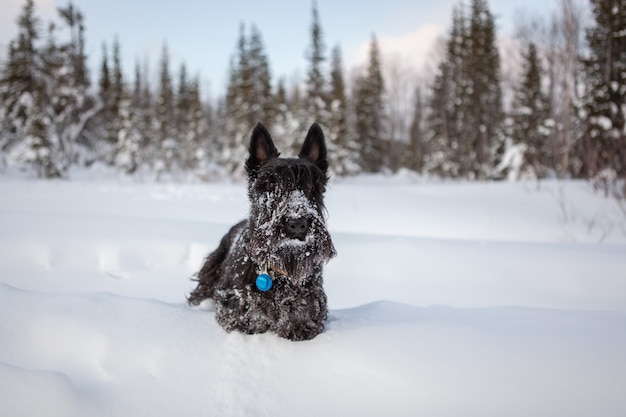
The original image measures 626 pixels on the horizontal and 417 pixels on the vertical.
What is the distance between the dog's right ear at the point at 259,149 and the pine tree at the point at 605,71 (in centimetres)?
1564

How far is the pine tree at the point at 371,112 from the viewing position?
142 ft

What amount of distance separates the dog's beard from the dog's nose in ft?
0.09

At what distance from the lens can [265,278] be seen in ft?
9.34

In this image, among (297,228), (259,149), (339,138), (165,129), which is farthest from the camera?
(165,129)

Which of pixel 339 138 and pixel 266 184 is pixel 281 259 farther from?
pixel 339 138

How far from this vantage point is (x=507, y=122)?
2989cm

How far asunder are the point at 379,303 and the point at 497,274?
2.57 m

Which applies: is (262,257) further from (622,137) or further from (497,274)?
(622,137)

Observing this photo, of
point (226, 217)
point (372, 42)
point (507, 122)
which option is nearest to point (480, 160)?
point (507, 122)

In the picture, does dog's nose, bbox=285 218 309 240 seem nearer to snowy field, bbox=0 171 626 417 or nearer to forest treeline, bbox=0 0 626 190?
snowy field, bbox=0 171 626 417

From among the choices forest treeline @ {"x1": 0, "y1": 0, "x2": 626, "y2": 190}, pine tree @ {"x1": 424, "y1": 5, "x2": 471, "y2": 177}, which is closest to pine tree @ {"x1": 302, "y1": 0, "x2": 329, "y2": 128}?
forest treeline @ {"x1": 0, "y1": 0, "x2": 626, "y2": 190}

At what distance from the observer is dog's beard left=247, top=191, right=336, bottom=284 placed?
2.74m

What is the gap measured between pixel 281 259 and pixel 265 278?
25cm

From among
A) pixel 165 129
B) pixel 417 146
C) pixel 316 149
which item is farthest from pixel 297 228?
pixel 417 146
